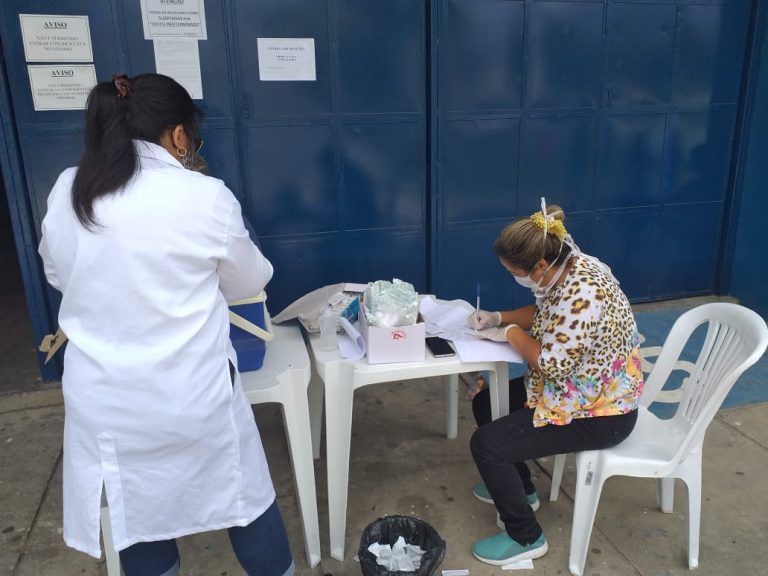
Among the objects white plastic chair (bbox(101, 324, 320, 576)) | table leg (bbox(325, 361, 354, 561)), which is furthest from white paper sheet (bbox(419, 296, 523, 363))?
white plastic chair (bbox(101, 324, 320, 576))

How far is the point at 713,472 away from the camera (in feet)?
9.02

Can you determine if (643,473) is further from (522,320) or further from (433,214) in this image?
(433,214)

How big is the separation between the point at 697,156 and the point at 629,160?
1.96ft

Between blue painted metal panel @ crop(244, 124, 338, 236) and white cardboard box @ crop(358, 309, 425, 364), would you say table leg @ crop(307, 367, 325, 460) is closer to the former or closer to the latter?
white cardboard box @ crop(358, 309, 425, 364)

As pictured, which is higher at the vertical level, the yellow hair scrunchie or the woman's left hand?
the yellow hair scrunchie

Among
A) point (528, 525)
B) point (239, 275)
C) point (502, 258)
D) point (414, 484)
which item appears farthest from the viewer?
point (414, 484)

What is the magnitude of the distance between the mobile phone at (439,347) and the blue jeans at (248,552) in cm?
77

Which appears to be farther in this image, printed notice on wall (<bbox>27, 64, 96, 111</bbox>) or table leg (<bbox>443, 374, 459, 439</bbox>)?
printed notice on wall (<bbox>27, 64, 96, 111</bbox>)

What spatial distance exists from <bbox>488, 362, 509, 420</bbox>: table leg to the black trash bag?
19.8 inches

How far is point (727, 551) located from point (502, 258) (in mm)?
1405

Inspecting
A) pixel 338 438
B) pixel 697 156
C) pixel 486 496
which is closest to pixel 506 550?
pixel 486 496

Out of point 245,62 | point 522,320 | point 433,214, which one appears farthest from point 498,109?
point 522,320

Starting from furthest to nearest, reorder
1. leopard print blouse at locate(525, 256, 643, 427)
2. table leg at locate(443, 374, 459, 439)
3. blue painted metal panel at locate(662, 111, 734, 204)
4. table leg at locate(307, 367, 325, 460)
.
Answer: blue painted metal panel at locate(662, 111, 734, 204) < table leg at locate(443, 374, 459, 439) < table leg at locate(307, 367, 325, 460) < leopard print blouse at locate(525, 256, 643, 427)

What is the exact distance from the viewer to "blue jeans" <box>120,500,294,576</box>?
1637mm
